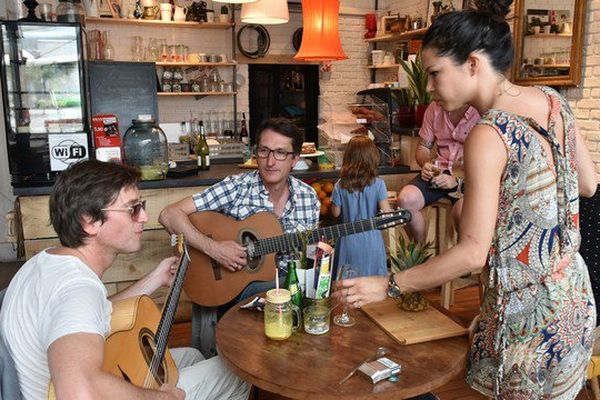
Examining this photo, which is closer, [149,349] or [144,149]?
[149,349]

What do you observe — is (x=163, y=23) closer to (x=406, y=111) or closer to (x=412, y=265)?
(x=406, y=111)

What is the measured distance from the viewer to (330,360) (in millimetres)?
1584

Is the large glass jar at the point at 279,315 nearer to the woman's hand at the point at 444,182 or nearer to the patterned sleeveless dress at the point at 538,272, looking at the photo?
the patterned sleeveless dress at the point at 538,272

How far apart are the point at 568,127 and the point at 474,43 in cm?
37

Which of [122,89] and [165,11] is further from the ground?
[165,11]

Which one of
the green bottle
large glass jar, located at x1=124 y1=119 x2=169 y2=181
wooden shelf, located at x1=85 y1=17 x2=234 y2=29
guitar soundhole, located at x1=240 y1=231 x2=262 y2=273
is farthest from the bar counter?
wooden shelf, located at x1=85 y1=17 x2=234 y2=29

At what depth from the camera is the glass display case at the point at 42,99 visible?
3.15m

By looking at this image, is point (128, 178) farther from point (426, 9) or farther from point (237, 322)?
point (426, 9)

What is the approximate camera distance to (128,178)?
1619mm

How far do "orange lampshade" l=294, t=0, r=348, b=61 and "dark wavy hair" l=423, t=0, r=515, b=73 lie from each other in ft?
9.89

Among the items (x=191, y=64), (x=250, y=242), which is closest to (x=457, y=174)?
(x=250, y=242)

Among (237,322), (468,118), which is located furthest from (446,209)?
(237,322)

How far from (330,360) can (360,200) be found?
1827 millimetres

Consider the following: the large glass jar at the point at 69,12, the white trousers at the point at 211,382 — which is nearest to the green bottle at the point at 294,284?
the white trousers at the point at 211,382
